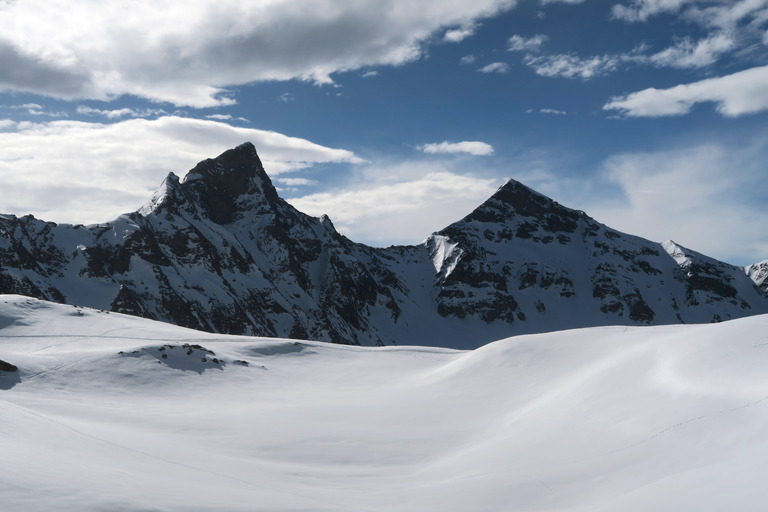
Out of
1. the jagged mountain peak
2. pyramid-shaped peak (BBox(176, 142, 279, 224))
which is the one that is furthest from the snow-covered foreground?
pyramid-shaped peak (BBox(176, 142, 279, 224))

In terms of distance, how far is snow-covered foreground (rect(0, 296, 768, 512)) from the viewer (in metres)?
10.7

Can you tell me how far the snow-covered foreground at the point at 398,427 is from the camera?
1066cm

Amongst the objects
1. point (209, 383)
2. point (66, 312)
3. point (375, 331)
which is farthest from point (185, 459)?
point (375, 331)

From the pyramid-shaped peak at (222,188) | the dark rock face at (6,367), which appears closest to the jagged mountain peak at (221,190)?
the pyramid-shaped peak at (222,188)

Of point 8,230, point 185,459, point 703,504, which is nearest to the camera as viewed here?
point 703,504

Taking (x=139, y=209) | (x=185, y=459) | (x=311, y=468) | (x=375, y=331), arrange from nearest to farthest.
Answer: (x=185, y=459) < (x=311, y=468) < (x=139, y=209) < (x=375, y=331)

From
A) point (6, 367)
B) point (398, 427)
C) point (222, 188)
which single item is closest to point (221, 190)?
point (222, 188)

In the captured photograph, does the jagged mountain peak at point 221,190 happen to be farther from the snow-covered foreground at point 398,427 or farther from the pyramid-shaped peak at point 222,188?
the snow-covered foreground at point 398,427

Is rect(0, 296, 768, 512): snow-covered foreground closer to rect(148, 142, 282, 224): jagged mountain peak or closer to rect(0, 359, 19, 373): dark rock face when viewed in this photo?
rect(0, 359, 19, 373): dark rock face

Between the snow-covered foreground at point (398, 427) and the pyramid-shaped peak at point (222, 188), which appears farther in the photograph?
the pyramid-shaped peak at point (222, 188)

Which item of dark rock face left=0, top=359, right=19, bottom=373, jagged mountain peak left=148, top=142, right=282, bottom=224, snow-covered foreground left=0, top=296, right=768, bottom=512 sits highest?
jagged mountain peak left=148, top=142, right=282, bottom=224

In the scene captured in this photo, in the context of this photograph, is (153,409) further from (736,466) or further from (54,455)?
(736,466)

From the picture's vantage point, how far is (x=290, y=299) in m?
176

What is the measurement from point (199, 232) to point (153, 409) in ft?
463
